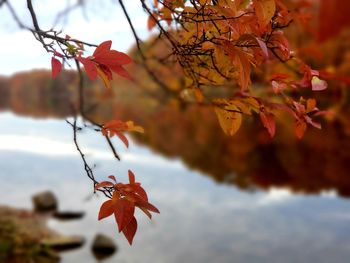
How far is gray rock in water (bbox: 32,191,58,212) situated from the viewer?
1048 cm

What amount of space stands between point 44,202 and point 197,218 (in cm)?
371

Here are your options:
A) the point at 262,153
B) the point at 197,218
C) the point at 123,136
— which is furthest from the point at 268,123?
the point at 262,153

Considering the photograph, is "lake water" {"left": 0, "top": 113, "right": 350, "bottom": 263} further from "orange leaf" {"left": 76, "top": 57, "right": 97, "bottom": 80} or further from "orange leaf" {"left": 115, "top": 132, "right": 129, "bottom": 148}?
"orange leaf" {"left": 76, "top": 57, "right": 97, "bottom": 80}

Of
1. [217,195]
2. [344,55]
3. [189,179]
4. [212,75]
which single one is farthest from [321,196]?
[344,55]

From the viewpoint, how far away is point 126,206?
1.40m

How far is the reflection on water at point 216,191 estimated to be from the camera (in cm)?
865

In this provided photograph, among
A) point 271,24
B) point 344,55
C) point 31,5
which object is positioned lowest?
point 271,24

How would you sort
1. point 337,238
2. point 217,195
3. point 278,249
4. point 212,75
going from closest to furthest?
point 212,75, point 278,249, point 337,238, point 217,195

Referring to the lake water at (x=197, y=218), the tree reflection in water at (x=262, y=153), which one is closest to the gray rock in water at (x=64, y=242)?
the lake water at (x=197, y=218)

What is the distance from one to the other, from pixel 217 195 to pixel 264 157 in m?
5.80

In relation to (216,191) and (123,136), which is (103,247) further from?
(123,136)

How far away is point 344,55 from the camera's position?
35.6 meters

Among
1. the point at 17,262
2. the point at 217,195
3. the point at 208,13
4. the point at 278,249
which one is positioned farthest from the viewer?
the point at 217,195

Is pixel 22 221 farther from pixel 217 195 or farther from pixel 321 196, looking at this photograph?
pixel 321 196
